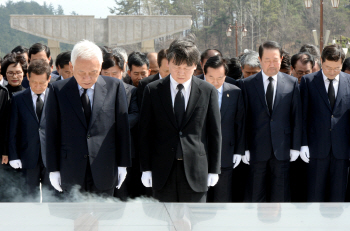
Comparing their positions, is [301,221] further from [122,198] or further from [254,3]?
[254,3]

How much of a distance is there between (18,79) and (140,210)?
3914 mm

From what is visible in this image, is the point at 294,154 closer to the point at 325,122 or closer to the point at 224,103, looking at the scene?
the point at 325,122

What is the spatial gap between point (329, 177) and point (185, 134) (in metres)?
2.04

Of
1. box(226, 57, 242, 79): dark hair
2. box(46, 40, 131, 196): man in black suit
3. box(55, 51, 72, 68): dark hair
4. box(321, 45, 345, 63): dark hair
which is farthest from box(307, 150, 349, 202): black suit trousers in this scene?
box(55, 51, 72, 68): dark hair

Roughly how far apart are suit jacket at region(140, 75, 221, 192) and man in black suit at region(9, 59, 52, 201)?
5.28 ft

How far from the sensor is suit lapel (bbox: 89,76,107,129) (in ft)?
10.6

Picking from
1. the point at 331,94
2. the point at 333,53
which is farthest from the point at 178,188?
the point at 333,53

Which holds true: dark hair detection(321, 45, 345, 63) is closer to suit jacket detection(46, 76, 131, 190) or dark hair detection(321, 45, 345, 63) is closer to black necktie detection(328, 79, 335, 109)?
black necktie detection(328, 79, 335, 109)

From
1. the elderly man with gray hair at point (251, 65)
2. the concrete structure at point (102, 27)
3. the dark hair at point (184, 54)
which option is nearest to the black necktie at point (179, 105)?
the dark hair at point (184, 54)

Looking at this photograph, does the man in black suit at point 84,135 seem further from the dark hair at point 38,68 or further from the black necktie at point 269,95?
the black necktie at point 269,95

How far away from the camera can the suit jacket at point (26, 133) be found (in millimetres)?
4492

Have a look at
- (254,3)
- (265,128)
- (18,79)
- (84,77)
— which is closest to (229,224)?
(84,77)

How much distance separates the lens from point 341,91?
4445 millimetres

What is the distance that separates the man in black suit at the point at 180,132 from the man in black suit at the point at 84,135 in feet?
0.70
